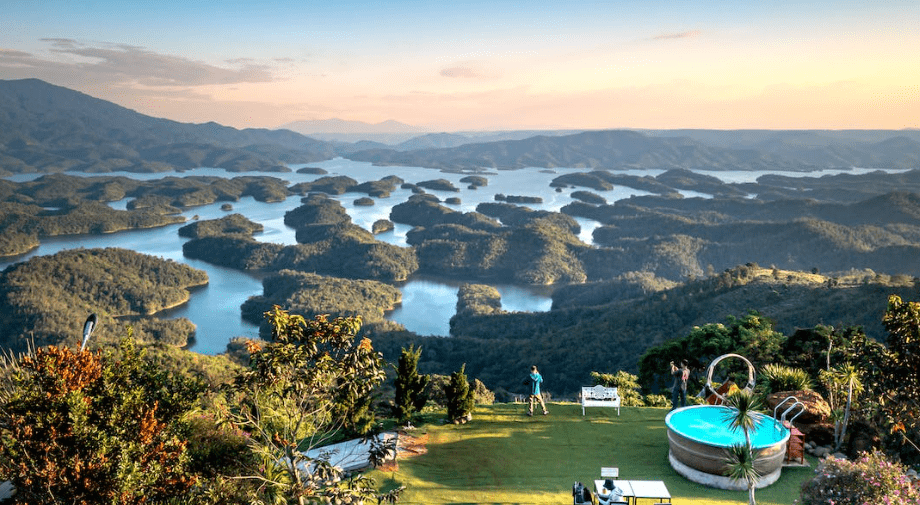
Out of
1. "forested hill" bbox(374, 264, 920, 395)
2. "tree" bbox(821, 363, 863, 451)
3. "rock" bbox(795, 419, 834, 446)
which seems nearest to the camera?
"tree" bbox(821, 363, 863, 451)

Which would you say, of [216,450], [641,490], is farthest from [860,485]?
[216,450]

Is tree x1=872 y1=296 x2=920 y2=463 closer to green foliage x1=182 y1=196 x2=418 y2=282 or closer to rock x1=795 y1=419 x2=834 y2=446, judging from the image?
rock x1=795 y1=419 x2=834 y2=446

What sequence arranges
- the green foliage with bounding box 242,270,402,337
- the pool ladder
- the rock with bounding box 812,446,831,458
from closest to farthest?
the pool ladder
the rock with bounding box 812,446,831,458
the green foliage with bounding box 242,270,402,337

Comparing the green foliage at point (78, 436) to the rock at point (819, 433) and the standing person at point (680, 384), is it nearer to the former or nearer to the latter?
the standing person at point (680, 384)

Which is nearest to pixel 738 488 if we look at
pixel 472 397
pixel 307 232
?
pixel 472 397

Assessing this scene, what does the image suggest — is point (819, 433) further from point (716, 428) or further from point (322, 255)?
point (322, 255)

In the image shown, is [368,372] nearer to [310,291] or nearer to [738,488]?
[738,488]

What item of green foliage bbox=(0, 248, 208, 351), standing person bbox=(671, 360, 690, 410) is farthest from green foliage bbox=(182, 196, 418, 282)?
standing person bbox=(671, 360, 690, 410)
